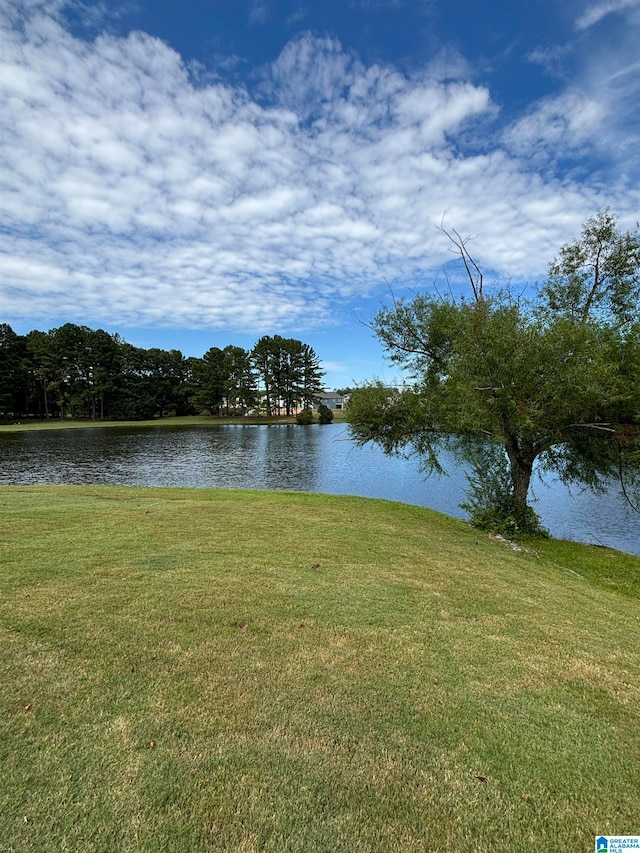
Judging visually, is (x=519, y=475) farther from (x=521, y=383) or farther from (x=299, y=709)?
(x=299, y=709)

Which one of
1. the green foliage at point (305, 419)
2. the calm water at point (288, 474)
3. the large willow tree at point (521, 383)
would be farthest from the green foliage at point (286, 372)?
the large willow tree at point (521, 383)

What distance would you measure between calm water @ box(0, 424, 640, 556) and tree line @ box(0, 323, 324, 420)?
→ 25.8m

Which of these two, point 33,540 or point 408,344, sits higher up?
point 408,344

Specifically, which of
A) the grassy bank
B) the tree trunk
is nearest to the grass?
the tree trunk

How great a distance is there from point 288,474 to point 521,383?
43.7 feet

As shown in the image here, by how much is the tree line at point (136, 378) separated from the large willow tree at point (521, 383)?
53396 millimetres

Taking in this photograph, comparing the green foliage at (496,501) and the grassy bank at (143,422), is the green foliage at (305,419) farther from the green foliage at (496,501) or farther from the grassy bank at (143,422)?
the green foliage at (496,501)

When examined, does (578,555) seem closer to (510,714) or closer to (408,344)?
(408,344)

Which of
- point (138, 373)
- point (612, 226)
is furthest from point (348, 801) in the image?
point (138, 373)

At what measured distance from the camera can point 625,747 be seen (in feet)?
7.95

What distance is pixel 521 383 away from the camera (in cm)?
855

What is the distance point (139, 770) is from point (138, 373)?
230ft

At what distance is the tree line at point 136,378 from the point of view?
54.1 meters

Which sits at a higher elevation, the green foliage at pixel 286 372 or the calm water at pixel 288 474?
the green foliage at pixel 286 372
